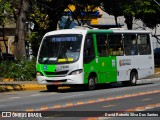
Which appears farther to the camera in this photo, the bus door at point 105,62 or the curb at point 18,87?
the bus door at point 105,62

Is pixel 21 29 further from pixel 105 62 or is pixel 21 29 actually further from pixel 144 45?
pixel 105 62

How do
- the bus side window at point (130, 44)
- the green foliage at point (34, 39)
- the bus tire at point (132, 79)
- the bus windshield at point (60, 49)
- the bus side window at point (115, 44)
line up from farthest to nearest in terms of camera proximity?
the green foliage at point (34, 39)
the bus tire at point (132, 79)
the bus side window at point (130, 44)
the bus side window at point (115, 44)
the bus windshield at point (60, 49)

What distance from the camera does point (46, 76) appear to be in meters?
24.4

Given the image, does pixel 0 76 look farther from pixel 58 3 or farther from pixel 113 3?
pixel 113 3

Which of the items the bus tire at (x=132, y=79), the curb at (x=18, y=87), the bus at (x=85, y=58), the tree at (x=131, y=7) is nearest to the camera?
the bus at (x=85, y=58)

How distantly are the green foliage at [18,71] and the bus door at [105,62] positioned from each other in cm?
528

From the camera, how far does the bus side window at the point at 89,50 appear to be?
967 inches

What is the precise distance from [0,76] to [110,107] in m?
14.7

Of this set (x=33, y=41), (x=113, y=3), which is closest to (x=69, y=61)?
(x=33, y=41)

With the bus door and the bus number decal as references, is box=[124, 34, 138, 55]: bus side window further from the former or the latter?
the bus door

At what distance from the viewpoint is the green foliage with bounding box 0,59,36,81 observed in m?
29.4

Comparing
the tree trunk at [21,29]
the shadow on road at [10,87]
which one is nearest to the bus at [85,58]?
the shadow on road at [10,87]

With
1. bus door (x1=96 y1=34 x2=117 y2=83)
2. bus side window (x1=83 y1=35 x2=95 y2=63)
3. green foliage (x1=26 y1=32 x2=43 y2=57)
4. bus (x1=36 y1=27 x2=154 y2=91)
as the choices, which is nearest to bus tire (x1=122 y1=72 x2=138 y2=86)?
bus (x1=36 y1=27 x2=154 y2=91)

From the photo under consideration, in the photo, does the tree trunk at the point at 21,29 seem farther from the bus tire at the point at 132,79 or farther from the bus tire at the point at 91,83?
the bus tire at the point at 91,83
